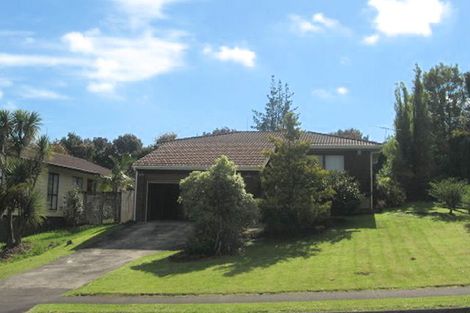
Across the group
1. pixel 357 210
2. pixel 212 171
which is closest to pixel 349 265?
pixel 212 171

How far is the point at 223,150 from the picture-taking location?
31250mm

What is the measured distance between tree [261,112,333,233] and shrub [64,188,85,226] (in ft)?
Result: 37.8

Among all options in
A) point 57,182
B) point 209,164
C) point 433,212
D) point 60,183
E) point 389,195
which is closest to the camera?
point 433,212

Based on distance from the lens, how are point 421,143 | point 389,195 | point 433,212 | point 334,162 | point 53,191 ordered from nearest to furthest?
point 433,212, point 389,195, point 334,162, point 53,191, point 421,143

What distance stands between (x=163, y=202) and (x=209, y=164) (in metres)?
3.79

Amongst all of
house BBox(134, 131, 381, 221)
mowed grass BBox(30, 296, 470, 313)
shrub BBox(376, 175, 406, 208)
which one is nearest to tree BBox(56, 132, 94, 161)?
house BBox(134, 131, 381, 221)

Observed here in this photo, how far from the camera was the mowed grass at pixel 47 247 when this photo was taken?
1945 cm

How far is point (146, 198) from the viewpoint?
96.8 feet

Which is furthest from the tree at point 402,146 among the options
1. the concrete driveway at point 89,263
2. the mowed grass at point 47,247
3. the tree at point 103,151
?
the tree at point 103,151

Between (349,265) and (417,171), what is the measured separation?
20297 mm

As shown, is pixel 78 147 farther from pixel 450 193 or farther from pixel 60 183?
pixel 450 193

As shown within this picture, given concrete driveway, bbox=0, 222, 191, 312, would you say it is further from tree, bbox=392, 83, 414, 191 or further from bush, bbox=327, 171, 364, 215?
tree, bbox=392, 83, 414, 191

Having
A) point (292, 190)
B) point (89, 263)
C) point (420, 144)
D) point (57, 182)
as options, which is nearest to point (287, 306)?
point (89, 263)

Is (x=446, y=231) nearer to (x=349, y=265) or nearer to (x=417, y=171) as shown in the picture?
(x=349, y=265)
